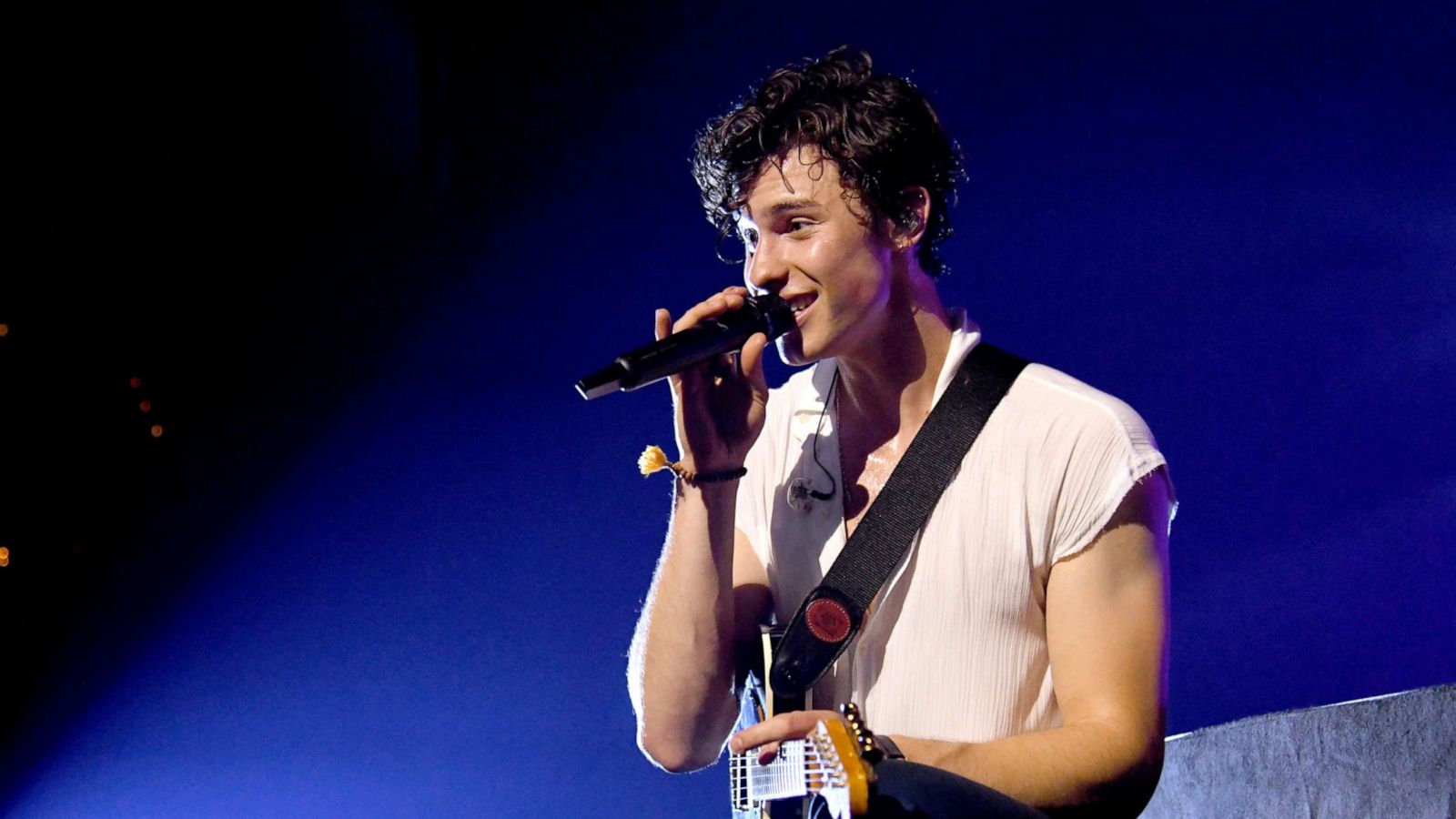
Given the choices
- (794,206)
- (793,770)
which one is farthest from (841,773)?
(794,206)

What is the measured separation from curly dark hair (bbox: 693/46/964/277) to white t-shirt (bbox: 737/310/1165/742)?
16.0 inches

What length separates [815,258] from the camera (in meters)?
1.86

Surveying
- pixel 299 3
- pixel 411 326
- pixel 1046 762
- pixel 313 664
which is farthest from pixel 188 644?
pixel 1046 762

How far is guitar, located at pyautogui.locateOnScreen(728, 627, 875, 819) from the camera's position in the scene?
1.31 m

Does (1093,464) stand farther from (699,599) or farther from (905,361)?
(699,599)

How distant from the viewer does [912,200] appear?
6.70 ft

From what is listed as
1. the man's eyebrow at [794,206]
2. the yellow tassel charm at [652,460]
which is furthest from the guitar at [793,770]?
the man's eyebrow at [794,206]

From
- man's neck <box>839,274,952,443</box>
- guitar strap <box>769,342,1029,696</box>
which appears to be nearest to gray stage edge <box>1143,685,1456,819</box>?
guitar strap <box>769,342,1029,696</box>

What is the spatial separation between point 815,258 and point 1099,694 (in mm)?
776

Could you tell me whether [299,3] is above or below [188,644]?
above

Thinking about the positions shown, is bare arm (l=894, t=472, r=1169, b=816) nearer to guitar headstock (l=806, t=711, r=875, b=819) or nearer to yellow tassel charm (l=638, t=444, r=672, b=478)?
guitar headstock (l=806, t=711, r=875, b=819)

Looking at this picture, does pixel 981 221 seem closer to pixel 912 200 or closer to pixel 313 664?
pixel 912 200

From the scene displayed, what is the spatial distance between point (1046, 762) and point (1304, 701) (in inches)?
55.2

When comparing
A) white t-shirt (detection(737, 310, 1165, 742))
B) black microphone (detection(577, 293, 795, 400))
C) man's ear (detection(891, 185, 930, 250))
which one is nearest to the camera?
black microphone (detection(577, 293, 795, 400))
